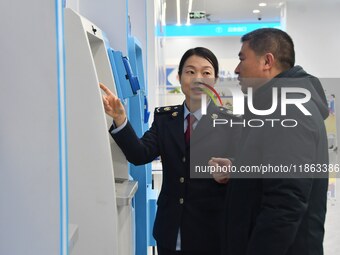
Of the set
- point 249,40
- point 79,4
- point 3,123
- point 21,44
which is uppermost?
point 79,4

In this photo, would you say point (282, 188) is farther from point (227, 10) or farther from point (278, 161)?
point (227, 10)

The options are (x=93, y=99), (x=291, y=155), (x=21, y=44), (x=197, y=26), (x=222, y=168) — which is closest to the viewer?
(x=21, y=44)

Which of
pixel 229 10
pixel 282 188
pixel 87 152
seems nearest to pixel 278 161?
pixel 282 188

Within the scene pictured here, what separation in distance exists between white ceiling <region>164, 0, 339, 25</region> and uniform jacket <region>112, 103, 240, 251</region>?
7.69 m

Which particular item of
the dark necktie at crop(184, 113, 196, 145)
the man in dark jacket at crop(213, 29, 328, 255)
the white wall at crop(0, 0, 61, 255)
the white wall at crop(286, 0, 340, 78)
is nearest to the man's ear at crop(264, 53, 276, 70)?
the man in dark jacket at crop(213, 29, 328, 255)

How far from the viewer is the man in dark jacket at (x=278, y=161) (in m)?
1.45

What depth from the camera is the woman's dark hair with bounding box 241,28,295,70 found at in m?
1.67

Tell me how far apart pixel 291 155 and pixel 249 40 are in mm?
555

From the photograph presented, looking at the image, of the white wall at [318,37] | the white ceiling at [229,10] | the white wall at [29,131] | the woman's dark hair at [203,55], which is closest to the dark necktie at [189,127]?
the woman's dark hair at [203,55]

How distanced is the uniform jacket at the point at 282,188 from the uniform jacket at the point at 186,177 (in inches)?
9.9

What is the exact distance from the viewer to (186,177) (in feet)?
6.56

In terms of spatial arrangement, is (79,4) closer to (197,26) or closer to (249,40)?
(249,40)

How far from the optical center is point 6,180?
1.00 meters

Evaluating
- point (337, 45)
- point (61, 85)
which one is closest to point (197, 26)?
point (337, 45)
